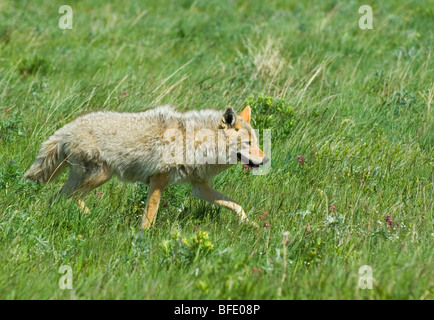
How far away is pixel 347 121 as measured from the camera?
8305 millimetres

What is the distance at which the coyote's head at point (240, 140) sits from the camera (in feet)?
21.0

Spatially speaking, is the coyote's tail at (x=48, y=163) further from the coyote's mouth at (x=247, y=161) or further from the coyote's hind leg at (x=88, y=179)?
the coyote's mouth at (x=247, y=161)

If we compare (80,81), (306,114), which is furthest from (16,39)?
(306,114)

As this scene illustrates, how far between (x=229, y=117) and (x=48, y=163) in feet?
6.36

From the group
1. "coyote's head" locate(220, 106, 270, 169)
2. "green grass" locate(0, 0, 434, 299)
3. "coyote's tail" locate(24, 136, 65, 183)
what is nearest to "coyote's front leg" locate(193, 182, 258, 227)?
"green grass" locate(0, 0, 434, 299)

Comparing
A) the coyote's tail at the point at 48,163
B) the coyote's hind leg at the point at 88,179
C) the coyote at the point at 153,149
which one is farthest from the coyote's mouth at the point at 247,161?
the coyote's tail at the point at 48,163

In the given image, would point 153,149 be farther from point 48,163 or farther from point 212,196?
point 48,163

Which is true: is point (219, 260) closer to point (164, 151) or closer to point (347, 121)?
point (164, 151)

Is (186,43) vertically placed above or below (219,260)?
above

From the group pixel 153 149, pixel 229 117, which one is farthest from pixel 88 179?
pixel 229 117

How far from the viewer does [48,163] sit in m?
6.61

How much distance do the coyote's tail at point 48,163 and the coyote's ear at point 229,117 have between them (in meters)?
1.71
